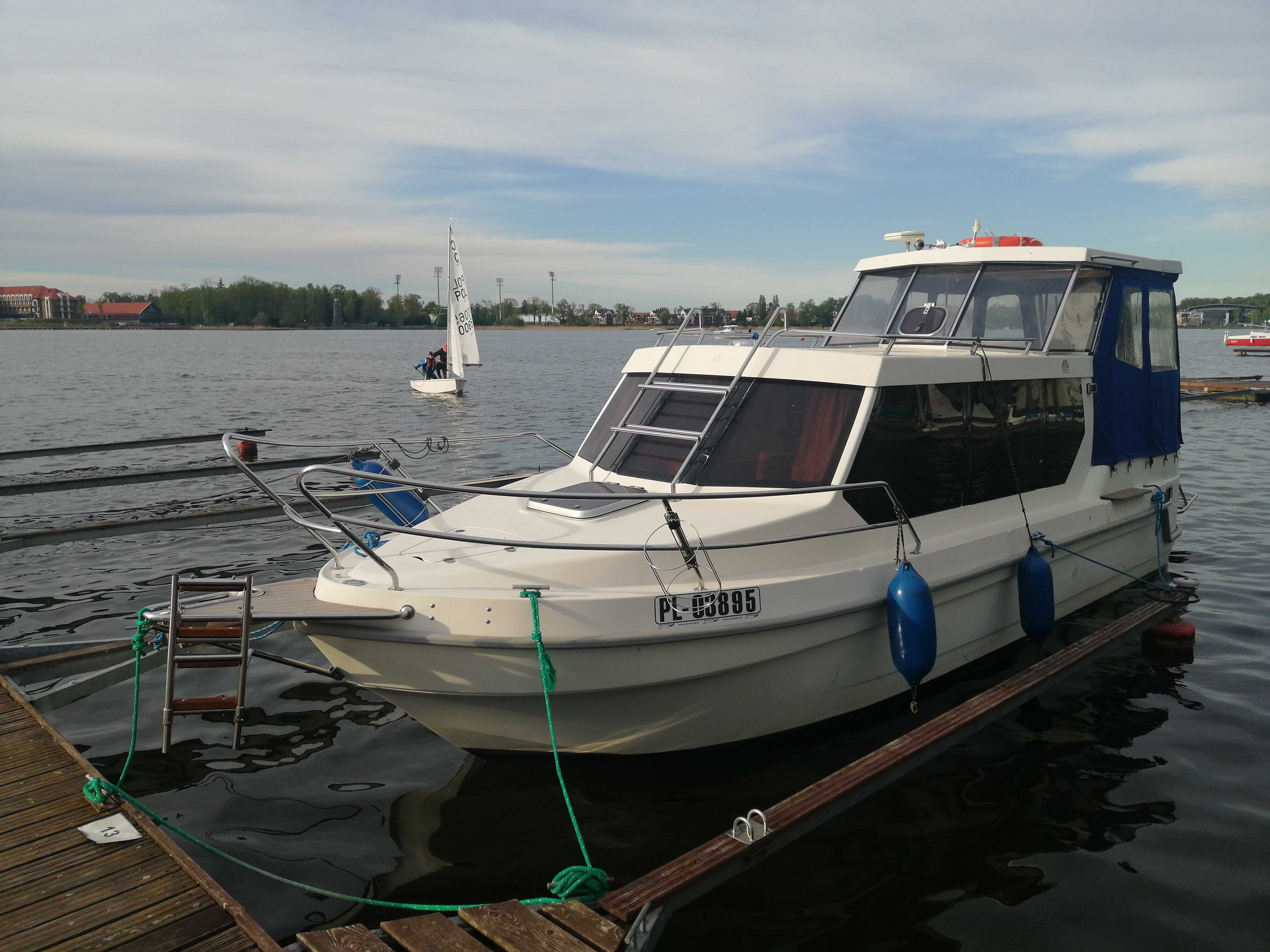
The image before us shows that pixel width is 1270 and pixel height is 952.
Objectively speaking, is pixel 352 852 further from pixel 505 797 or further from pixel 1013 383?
pixel 1013 383

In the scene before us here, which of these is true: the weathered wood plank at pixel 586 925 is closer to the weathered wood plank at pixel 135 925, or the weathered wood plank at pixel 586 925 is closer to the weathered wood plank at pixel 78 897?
the weathered wood plank at pixel 135 925

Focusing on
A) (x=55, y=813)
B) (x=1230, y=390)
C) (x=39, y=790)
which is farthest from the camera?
(x=1230, y=390)

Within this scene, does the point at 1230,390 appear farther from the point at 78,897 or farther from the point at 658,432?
the point at 78,897

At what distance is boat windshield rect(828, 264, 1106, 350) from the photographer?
8.20 m

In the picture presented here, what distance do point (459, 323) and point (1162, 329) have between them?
3319 cm

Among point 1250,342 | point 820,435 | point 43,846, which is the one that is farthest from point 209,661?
point 1250,342

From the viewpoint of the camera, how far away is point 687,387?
22.3 feet

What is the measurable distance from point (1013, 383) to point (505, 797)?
5065 mm

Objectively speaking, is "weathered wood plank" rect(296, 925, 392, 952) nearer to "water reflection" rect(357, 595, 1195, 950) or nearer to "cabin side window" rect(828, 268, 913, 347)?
"water reflection" rect(357, 595, 1195, 950)

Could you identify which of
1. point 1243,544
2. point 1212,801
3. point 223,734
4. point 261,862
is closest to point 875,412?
point 1212,801

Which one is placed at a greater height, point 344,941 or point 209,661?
point 209,661

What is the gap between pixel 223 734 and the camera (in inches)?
272

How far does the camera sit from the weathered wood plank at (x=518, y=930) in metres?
3.69

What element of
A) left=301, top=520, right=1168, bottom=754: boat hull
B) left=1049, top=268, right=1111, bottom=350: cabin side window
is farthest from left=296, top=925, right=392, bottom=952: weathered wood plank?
left=1049, top=268, right=1111, bottom=350: cabin side window
